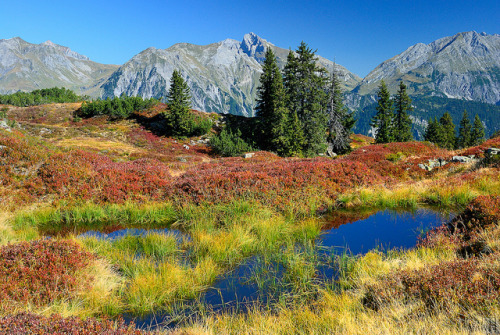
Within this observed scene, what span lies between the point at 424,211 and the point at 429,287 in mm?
7019

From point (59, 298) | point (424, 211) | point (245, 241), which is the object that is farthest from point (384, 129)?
point (59, 298)

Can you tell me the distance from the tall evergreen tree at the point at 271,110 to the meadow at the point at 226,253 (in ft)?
86.0

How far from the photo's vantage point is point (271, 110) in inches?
1665

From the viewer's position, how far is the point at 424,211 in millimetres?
9789

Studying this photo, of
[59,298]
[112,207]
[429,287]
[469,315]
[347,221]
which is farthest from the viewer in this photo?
[112,207]

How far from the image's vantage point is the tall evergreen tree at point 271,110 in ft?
130

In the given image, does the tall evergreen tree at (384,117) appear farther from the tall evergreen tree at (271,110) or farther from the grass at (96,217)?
the grass at (96,217)

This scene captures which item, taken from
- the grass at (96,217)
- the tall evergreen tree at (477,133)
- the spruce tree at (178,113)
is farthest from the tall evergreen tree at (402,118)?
the grass at (96,217)

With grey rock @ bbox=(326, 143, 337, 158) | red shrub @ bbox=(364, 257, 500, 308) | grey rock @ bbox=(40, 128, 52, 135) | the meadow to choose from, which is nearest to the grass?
the meadow

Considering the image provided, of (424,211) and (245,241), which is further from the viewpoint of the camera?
(424,211)

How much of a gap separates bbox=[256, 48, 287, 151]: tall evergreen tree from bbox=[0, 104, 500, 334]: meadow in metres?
26.2

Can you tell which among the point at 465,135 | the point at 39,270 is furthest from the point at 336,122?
the point at 465,135

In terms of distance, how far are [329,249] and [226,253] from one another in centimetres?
268

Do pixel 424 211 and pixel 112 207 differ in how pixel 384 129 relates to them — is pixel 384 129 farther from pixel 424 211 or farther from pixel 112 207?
pixel 112 207
